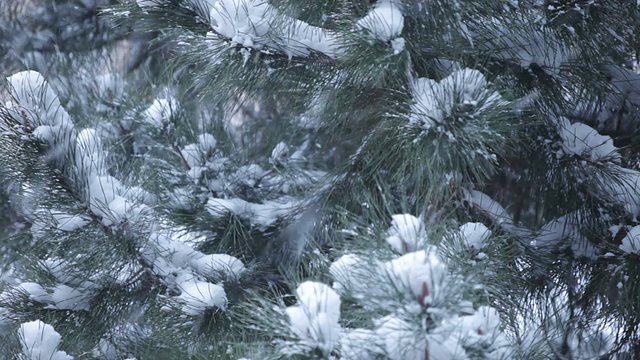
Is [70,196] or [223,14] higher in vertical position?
[223,14]

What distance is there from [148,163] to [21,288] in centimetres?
37

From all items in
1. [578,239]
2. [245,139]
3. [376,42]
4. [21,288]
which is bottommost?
[21,288]

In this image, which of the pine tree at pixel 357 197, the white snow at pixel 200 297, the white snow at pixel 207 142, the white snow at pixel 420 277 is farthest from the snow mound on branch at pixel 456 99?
the white snow at pixel 207 142

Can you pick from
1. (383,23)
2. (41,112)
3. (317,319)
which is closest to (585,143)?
(383,23)

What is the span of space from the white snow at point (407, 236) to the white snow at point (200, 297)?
1.38 ft

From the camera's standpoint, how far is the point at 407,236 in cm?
53

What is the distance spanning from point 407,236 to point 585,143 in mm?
586

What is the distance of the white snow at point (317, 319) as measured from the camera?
0.50 meters

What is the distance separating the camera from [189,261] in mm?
964

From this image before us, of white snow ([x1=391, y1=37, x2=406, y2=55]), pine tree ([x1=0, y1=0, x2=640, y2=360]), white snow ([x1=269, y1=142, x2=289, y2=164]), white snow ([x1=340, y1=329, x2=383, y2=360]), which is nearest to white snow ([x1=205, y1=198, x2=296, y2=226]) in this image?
pine tree ([x1=0, y1=0, x2=640, y2=360])

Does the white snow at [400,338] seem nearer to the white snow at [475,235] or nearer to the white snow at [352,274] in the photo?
the white snow at [352,274]

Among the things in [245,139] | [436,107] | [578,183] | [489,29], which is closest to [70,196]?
[436,107]

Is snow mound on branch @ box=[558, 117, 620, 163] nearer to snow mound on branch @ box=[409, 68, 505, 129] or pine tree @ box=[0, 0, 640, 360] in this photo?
pine tree @ box=[0, 0, 640, 360]

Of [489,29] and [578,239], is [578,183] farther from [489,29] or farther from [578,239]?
[489,29]
